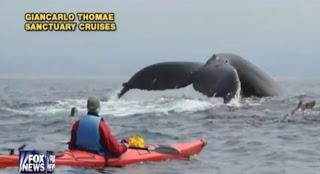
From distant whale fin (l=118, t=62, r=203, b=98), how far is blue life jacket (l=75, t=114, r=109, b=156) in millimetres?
14066

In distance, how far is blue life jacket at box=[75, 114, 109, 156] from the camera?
48.3ft

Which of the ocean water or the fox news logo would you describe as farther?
the ocean water

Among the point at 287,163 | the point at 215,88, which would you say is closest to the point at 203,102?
the point at 215,88

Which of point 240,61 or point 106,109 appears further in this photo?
point 240,61

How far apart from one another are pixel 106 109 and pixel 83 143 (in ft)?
42.0

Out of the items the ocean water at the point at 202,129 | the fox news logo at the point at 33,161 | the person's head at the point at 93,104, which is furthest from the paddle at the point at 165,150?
the fox news logo at the point at 33,161

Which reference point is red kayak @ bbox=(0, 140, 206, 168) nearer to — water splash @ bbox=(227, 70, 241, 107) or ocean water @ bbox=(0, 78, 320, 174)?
ocean water @ bbox=(0, 78, 320, 174)

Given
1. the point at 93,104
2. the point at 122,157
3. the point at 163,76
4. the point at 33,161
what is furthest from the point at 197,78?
the point at 33,161

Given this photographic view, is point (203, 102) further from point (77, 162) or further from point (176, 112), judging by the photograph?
point (77, 162)

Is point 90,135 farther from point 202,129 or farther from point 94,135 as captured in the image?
point 202,129

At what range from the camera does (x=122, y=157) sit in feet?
49.6

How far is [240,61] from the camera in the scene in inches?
1252

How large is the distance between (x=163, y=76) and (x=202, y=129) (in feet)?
23.0

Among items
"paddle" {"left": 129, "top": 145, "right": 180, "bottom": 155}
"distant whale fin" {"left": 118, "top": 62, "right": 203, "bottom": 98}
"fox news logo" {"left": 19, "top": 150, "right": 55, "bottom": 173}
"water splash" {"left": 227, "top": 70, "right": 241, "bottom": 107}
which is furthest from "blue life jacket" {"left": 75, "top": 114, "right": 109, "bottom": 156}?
"distant whale fin" {"left": 118, "top": 62, "right": 203, "bottom": 98}
